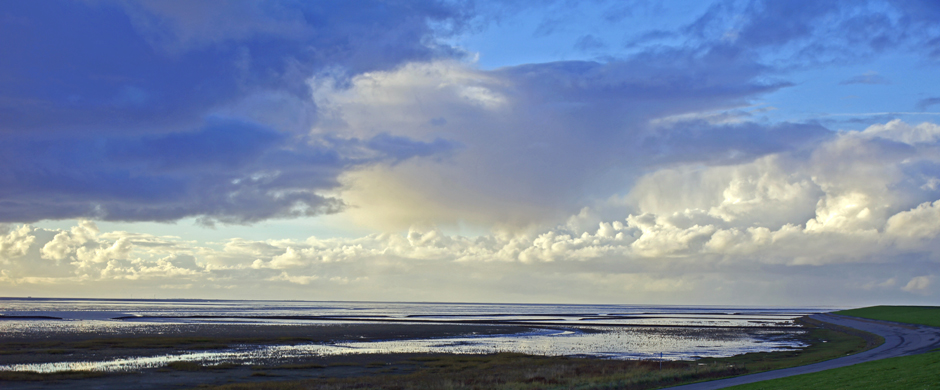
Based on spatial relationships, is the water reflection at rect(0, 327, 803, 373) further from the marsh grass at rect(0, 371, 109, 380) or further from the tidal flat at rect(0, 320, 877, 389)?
the tidal flat at rect(0, 320, 877, 389)

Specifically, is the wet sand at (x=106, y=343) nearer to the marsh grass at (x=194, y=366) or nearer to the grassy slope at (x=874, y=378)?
the marsh grass at (x=194, y=366)

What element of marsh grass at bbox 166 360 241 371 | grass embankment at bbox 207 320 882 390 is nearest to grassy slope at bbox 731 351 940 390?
grass embankment at bbox 207 320 882 390

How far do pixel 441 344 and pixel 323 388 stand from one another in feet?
125

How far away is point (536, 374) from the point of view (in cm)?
4319

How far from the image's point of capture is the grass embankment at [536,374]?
121 ft

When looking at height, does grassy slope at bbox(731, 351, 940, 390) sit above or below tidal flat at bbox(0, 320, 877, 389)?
above

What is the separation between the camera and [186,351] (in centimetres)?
5941

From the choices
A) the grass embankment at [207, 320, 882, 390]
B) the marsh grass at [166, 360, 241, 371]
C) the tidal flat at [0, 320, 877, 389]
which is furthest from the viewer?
the marsh grass at [166, 360, 241, 371]

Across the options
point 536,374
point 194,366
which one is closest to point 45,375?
point 194,366

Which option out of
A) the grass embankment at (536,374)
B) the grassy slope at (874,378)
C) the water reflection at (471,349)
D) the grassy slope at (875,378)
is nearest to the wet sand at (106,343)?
the water reflection at (471,349)

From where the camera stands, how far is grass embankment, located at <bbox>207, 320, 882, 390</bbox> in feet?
121

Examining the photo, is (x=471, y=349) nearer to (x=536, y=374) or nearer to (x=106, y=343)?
(x=536, y=374)

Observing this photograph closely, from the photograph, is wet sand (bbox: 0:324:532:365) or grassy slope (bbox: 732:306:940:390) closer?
grassy slope (bbox: 732:306:940:390)

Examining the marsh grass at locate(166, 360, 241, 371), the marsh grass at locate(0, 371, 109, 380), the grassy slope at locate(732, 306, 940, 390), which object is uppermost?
the grassy slope at locate(732, 306, 940, 390)
